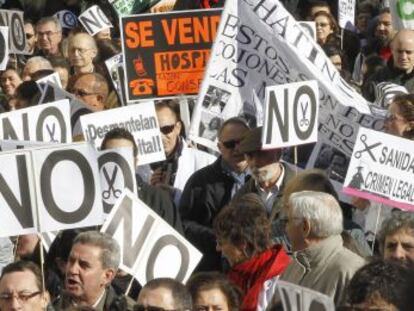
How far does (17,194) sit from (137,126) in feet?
9.20

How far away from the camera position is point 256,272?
8570 mm

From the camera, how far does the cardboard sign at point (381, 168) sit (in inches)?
385

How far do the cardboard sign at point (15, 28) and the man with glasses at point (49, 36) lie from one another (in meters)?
0.21

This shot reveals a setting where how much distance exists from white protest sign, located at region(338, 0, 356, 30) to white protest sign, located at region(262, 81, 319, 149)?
6917 mm

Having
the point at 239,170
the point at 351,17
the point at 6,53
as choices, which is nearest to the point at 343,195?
the point at 239,170

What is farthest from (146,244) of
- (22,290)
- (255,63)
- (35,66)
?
(35,66)

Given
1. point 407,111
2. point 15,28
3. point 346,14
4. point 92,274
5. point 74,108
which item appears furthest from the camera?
point 346,14

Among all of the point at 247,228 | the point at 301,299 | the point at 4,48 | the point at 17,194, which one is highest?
the point at 301,299

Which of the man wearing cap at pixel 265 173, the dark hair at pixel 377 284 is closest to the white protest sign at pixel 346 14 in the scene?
the man wearing cap at pixel 265 173

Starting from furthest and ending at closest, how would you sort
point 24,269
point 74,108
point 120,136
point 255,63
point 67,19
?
point 67,19 < point 74,108 < point 255,63 < point 120,136 < point 24,269

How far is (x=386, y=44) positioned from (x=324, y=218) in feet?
28.2

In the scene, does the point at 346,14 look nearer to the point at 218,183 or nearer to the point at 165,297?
the point at 218,183

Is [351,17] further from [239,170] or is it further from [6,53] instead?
[239,170]

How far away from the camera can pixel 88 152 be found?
364 inches
